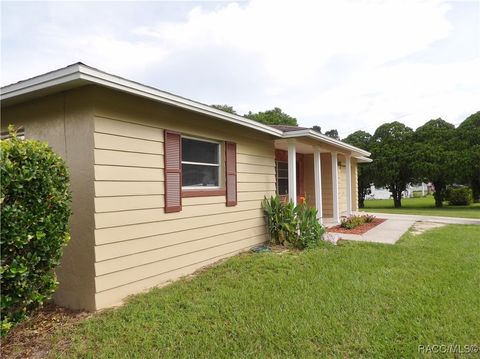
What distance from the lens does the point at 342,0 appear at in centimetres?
740

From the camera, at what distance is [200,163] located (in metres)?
5.56

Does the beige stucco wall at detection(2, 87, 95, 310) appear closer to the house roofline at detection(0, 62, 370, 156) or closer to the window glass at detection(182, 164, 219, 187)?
the house roofline at detection(0, 62, 370, 156)

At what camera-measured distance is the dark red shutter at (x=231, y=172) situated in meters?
6.00

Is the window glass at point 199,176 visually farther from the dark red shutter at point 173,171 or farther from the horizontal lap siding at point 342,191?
the horizontal lap siding at point 342,191

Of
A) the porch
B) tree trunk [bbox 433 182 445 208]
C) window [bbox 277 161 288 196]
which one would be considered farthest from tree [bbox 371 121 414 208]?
window [bbox 277 161 288 196]

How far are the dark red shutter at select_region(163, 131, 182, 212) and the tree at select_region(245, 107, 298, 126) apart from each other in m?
25.2

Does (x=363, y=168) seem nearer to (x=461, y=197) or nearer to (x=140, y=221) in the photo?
(x=461, y=197)

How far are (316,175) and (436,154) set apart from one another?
14904 mm

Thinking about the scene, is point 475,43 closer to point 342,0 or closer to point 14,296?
point 342,0

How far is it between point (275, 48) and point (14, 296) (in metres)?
9.97

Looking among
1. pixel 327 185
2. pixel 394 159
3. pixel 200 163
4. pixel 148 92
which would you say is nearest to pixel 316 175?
pixel 327 185

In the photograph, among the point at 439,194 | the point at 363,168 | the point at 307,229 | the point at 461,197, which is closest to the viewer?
the point at 307,229

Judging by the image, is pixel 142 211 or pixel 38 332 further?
pixel 142 211

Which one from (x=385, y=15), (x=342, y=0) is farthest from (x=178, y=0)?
(x=385, y=15)
